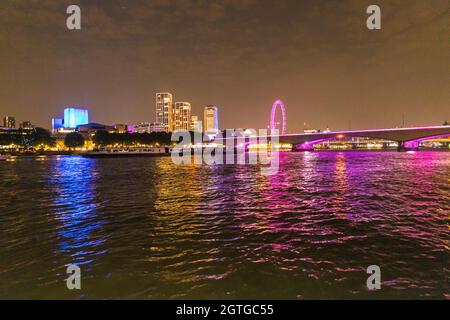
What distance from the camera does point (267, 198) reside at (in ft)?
70.8

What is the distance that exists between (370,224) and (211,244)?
739 cm

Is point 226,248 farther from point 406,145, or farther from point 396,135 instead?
point 406,145

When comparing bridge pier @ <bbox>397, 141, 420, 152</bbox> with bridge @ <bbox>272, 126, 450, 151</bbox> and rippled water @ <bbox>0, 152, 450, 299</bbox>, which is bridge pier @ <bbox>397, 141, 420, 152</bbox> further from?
rippled water @ <bbox>0, 152, 450, 299</bbox>
